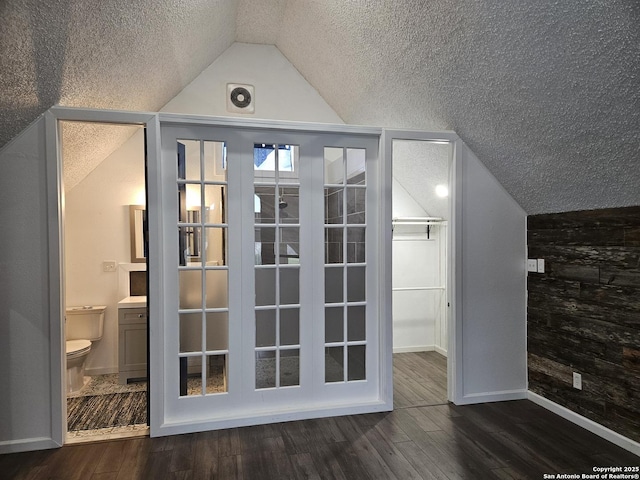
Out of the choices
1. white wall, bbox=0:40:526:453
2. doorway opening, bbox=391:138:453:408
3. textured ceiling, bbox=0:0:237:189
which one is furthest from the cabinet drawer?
doorway opening, bbox=391:138:453:408

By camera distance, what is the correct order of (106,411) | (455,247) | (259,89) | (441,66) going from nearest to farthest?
1. (441,66)
2. (455,247)
3. (106,411)
4. (259,89)

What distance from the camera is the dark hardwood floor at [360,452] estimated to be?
7.14 feet

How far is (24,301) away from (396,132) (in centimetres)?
261

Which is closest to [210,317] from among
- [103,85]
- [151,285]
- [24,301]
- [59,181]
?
[151,285]

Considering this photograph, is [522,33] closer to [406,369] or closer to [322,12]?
[322,12]

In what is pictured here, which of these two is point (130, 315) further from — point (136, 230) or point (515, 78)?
point (515, 78)

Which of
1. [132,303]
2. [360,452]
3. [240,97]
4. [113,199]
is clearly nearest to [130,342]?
[132,303]

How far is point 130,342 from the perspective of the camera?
12.5ft

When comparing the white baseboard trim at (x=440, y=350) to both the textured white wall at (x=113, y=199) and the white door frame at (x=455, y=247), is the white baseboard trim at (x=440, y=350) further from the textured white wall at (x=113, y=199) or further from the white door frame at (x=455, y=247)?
Result: the textured white wall at (x=113, y=199)

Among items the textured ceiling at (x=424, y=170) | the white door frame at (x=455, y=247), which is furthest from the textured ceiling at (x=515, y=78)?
the textured ceiling at (x=424, y=170)

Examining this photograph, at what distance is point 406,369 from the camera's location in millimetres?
3965

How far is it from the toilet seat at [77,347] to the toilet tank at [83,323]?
0.13m

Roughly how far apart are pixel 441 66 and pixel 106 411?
3480 mm

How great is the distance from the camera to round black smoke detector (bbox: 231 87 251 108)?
4.09m
